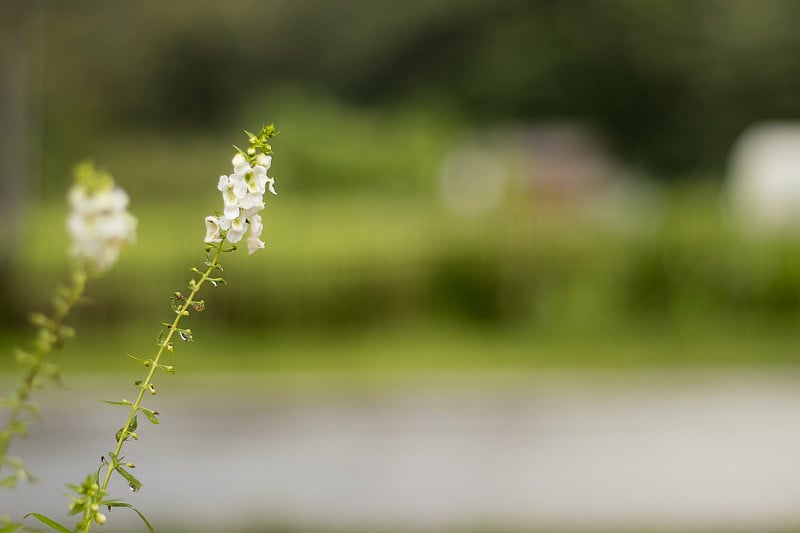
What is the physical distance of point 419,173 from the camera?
24.8 metres

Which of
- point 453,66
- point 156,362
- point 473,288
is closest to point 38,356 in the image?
point 156,362

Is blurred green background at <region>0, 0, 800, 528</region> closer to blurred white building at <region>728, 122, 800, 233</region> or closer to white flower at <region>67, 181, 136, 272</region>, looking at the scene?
blurred white building at <region>728, 122, 800, 233</region>

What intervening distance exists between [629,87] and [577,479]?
31.6 metres

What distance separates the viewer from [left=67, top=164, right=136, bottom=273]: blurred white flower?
1.34 metres

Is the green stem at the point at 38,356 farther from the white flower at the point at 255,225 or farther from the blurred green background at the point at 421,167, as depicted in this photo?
the blurred green background at the point at 421,167

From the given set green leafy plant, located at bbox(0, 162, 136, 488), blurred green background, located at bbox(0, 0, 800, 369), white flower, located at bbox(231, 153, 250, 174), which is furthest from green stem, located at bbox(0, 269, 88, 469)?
blurred green background, located at bbox(0, 0, 800, 369)

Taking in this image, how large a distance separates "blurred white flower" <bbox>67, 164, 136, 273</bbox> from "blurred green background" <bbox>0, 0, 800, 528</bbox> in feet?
23.5

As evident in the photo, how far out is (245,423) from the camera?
726cm

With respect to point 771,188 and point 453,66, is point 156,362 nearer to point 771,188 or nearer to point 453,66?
point 771,188

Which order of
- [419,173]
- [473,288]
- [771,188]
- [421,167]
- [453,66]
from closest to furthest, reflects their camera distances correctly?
[473,288] < [771,188] < [419,173] < [421,167] < [453,66]

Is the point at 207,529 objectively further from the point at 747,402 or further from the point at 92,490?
the point at 747,402

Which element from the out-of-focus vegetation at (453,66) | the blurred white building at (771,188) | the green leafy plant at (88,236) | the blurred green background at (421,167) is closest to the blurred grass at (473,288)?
the blurred green background at (421,167)

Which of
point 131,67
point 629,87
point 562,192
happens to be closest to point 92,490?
point 562,192

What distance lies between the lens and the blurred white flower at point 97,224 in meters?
1.34
